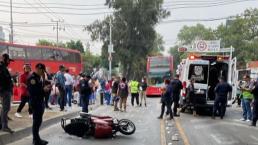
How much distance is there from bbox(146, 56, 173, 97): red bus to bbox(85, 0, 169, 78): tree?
2099cm

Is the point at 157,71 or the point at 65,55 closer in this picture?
the point at 65,55


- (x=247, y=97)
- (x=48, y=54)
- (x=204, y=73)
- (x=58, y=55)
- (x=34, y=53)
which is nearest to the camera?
(x=247, y=97)

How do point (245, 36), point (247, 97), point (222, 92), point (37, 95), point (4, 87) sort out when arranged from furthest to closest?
point (245, 36) → point (222, 92) → point (247, 97) → point (4, 87) → point (37, 95)

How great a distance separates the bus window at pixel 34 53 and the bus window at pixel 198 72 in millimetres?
→ 16272

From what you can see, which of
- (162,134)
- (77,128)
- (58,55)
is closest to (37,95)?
(77,128)

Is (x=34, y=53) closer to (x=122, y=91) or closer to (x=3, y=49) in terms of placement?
(x=3, y=49)

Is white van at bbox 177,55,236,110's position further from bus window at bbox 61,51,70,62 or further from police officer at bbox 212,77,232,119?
bus window at bbox 61,51,70,62

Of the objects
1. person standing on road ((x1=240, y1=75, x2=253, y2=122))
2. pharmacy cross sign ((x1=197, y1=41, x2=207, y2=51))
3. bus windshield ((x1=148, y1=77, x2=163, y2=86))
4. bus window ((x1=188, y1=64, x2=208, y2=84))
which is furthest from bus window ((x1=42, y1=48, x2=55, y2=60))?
person standing on road ((x1=240, y1=75, x2=253, y2=122))

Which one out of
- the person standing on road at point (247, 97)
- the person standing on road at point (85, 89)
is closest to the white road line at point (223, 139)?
the person standing on road at point (247, 97)

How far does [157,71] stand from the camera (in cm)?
4716

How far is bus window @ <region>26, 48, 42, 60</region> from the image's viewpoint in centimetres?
3728

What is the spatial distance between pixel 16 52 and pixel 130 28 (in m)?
34.4

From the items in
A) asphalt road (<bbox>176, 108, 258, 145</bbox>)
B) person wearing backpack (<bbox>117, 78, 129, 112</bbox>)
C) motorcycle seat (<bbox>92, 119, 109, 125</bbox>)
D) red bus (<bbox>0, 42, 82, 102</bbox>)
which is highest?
red bus (<bbox>0, 42, 82, 102</bbox>)

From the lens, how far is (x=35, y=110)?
38.0 ft
